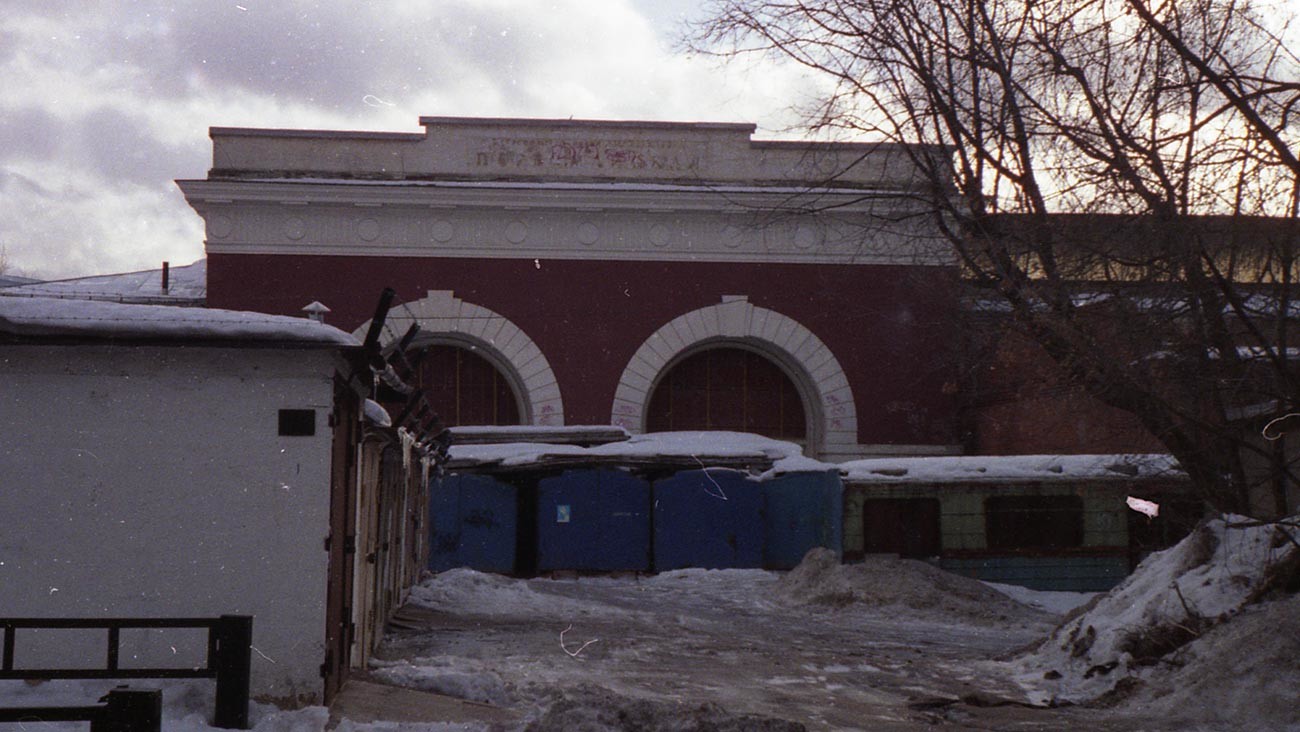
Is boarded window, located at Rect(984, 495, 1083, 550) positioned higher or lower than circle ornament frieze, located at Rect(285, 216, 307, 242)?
lower

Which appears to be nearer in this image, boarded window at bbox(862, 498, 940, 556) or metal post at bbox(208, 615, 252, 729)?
metal post at bbox(208, 615, 252, 729)

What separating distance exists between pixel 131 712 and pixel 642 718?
126 inches

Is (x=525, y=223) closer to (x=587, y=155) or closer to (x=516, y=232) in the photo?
(x=516, y=232)

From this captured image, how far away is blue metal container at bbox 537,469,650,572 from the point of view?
2236 centimetres

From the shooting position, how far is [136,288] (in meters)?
28.3

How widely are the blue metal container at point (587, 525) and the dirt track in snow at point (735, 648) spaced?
56 centimetres

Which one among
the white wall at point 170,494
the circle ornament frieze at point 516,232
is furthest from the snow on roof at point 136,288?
the white wall at point 170,494

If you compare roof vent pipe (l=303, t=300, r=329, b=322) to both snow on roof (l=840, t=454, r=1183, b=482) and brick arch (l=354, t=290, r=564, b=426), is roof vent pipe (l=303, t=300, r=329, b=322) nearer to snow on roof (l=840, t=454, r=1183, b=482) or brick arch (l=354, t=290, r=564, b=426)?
snow on roof (l=840, t=454, r=1183, b=482)

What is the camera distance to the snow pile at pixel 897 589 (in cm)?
1783

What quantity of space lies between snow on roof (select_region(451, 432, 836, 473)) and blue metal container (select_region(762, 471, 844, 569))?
1.00ft

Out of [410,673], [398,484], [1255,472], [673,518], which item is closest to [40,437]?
[410,673]

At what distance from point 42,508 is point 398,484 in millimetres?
5845

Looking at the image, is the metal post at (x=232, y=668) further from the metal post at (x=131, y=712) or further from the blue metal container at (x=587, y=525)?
the blue metal container at (x=587, y=525)

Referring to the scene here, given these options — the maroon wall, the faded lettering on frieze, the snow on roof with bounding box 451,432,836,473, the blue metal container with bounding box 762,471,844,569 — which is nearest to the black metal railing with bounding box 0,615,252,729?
the blue metal container with bounding box 762,471,844,569
